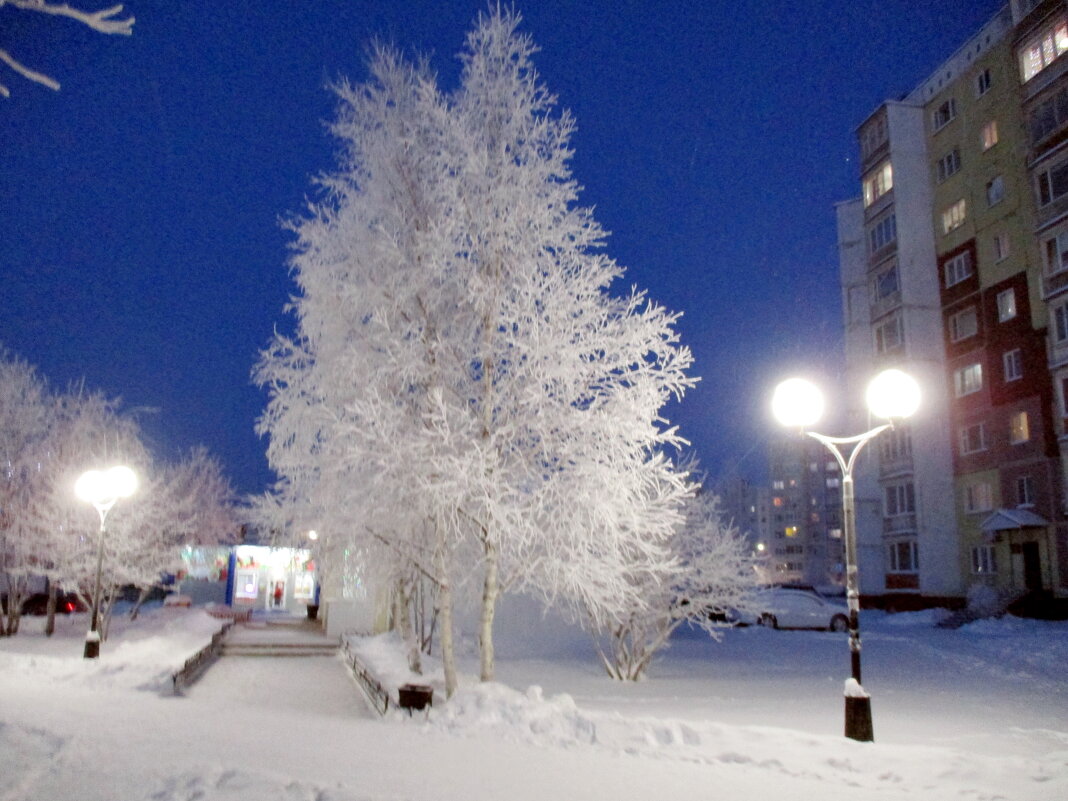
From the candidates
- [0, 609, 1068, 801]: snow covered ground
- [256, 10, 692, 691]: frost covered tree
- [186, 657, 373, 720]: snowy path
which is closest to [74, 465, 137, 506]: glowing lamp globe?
[0, 609, 1068, 801]: snow covered ground

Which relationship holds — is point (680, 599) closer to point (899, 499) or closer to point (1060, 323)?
point (1060, 323)

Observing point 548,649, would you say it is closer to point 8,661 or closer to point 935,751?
point 8,661

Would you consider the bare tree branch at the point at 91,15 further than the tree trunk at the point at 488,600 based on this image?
No

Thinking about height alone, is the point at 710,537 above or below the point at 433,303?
below

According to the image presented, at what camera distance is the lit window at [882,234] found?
4369 cm

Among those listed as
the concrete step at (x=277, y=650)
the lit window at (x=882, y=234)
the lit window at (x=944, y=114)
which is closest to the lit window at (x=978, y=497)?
the lit window at (x=882, y=234)

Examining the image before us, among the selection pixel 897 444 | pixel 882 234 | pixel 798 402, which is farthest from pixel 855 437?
pixel 882 234

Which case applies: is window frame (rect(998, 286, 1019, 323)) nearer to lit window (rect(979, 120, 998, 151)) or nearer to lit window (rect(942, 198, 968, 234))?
lit window (rect(942, 198, 968, 234))

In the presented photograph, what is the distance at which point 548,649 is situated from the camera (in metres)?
27.3

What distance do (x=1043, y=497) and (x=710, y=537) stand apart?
21.1 meters

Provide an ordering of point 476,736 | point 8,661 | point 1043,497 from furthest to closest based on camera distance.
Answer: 1. point 1043,497
2. point 8,661
3. point 476,736

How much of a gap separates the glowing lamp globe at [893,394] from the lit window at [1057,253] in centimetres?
2829

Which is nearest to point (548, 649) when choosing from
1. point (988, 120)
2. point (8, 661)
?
point (8, 661)

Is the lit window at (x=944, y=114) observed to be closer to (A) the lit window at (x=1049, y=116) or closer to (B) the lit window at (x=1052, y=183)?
(A) the lit window at (x=1049, y=116)
